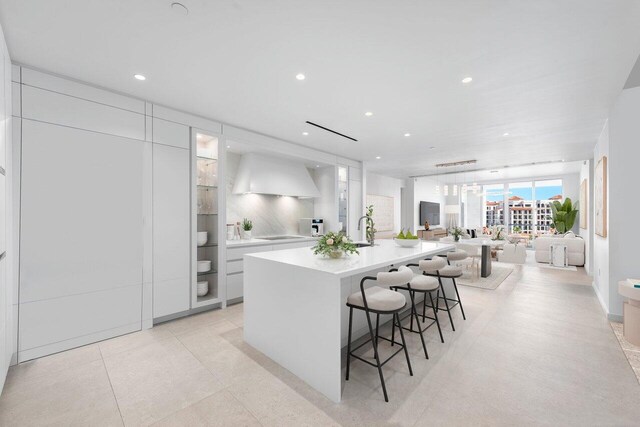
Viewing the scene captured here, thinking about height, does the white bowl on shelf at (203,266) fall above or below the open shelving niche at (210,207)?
below

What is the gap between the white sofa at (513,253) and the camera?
278 inches

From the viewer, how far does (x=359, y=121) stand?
12.8 ft

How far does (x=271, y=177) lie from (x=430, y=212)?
821 centimetres

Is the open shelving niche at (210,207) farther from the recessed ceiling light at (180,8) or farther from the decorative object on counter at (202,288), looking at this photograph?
the recessed ceiling light at (180,8)

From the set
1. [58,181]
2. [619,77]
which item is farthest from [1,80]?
[619,77]

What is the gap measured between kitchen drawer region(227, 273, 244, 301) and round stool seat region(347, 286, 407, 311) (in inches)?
92.0

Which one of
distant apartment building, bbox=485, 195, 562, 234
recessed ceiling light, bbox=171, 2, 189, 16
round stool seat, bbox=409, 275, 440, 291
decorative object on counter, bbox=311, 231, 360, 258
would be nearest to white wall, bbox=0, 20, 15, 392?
recessed ceiling light, bbox=171, 2, 189, 16

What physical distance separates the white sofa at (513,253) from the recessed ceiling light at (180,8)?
821 centimetres

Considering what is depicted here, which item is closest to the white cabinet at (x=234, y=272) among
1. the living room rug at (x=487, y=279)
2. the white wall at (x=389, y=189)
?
the living room rug at (x=487, y=279)

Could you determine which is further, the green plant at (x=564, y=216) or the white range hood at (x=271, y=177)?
the green plant at (x=564, y=216)

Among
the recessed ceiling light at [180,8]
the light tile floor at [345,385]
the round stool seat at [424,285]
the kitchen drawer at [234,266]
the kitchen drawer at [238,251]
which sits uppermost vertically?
the recessed ceiling light at [180,8]

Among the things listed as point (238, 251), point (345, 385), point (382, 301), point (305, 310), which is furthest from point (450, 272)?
point (238, 251)

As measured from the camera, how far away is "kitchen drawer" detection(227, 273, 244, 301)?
398 centimetres

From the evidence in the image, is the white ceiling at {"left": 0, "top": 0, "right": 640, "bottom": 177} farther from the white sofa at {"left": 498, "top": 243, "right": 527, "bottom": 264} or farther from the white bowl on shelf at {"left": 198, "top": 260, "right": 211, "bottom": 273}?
the white sofa at {"left": 498, "top": 243, "right": 527, "bottom": 264}
